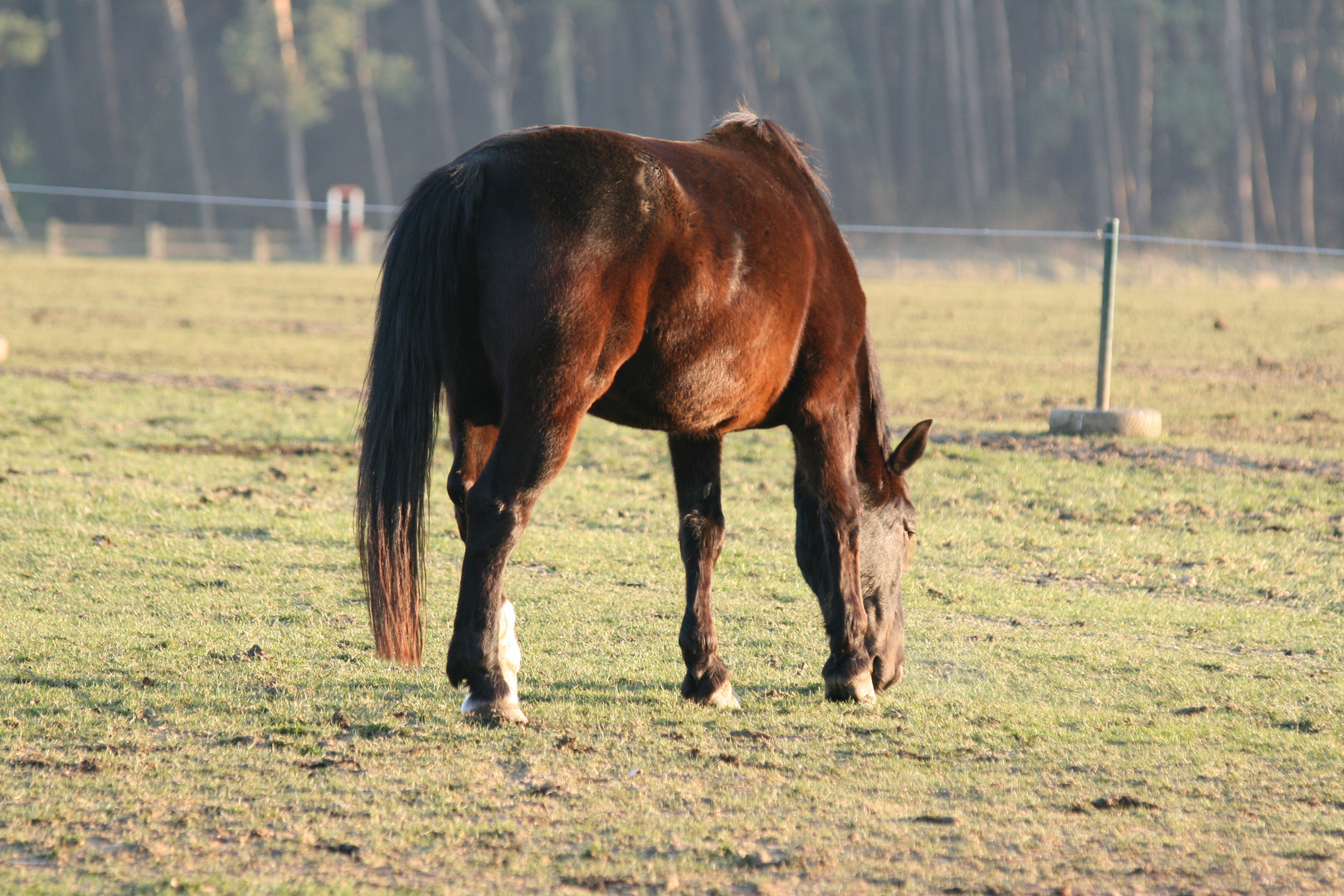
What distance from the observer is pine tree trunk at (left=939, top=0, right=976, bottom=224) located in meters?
43.6

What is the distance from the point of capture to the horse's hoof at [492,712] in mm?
3398

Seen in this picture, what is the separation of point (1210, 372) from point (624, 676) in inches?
404

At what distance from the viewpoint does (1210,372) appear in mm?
12602

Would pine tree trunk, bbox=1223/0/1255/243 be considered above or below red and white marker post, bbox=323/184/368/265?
above

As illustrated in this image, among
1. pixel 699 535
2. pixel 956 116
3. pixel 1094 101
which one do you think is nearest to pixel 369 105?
pixel 956 116

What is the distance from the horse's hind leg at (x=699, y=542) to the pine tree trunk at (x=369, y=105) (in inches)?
1534

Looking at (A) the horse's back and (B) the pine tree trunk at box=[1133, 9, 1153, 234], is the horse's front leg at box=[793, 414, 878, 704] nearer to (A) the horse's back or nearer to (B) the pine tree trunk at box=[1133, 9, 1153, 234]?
(A) the horse's back

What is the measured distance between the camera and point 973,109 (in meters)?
43.9

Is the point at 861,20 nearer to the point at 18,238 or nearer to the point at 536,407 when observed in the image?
the point at 18,238

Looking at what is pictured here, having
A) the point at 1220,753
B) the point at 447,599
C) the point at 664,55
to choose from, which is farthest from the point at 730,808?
the point at 664,55

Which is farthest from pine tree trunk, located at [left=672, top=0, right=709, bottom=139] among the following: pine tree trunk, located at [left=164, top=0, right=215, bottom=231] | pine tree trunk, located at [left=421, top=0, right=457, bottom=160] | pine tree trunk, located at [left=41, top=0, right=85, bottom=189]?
pine tree trunk, located at [left=41, top=0, right=85, bottom=189]

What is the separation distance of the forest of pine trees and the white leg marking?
121ft

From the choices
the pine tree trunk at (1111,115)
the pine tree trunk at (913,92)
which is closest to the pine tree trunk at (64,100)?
the pine tree trunk at (913,92)

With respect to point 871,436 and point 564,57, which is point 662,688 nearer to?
point 871,436
